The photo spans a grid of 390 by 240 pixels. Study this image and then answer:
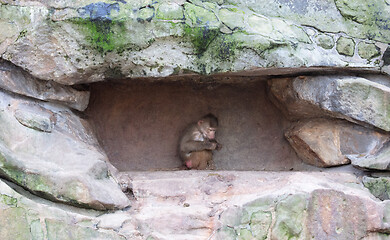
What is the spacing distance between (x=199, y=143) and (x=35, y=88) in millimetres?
1391

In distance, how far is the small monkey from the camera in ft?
12.3

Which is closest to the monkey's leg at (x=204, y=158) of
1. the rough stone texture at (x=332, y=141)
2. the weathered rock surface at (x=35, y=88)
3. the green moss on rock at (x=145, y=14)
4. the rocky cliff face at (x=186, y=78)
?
the rocky cliff face at (x=186, y=78)

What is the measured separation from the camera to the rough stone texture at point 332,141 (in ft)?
10.8

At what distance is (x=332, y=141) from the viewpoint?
11.2 ft

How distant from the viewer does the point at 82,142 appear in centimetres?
308

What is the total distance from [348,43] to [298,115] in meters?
0.69

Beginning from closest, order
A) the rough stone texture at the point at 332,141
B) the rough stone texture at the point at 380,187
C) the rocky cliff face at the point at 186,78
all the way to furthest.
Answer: the rocky cliff face at the point at 186,78 < the rough stone texture at the point at 380,187 < the rough stone texture at the point at 332,141

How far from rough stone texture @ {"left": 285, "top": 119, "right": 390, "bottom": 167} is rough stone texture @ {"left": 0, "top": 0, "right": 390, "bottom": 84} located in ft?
1.67

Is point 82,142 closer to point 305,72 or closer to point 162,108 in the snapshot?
point 162,108

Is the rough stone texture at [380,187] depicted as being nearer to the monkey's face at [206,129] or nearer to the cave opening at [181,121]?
the cave opening at [181,121]

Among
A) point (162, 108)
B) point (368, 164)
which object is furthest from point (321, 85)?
point (162, 108)

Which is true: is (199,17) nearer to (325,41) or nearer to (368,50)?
(325,41)

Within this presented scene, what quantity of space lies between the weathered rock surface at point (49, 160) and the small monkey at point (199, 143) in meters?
0.95

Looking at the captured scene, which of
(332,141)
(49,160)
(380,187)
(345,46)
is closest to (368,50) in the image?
(345,46)
